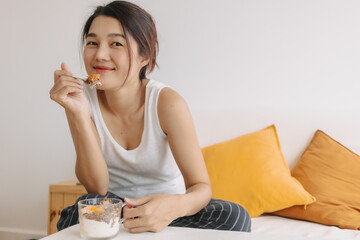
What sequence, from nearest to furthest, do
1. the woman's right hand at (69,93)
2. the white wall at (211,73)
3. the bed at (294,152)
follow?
1. the woman's right hand at (69,93)
2. the bed at (294,152)
3. the white wall at (211,73)

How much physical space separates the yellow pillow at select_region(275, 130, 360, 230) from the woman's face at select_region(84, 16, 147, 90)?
103cm

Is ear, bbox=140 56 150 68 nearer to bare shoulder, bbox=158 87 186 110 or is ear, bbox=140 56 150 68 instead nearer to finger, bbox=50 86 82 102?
bare shoulder, bbox=158 87 186 110

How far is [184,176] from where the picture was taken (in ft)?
4.37

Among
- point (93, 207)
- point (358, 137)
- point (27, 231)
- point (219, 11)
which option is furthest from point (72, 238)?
point (27, 231)

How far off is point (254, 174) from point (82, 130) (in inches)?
36.5

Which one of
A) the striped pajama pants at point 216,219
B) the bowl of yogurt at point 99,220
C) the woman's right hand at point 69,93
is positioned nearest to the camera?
the bowl of yogurt at point 99,220

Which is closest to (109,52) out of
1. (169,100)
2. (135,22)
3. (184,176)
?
(135,22)

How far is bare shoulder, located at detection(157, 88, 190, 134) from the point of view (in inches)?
53.0

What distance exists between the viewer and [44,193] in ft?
8.75

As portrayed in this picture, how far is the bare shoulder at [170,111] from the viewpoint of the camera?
135 cm

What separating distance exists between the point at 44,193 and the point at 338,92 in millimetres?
1955

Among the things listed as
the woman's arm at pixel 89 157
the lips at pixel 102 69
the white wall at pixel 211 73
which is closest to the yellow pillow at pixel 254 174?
the white wall at pixel 211 73

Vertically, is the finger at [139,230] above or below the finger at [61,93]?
below

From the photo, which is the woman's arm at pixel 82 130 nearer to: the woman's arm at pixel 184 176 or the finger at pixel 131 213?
the woman's arm at pixel 184 176
